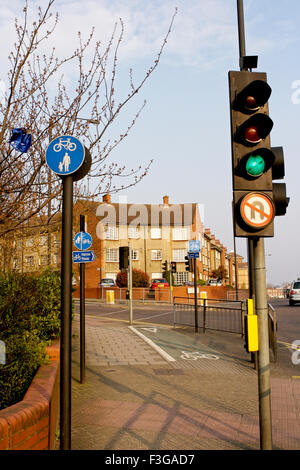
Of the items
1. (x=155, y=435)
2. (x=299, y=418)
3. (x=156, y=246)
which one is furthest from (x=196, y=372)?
(x=156, y=246)

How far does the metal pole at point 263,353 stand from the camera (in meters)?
3.96

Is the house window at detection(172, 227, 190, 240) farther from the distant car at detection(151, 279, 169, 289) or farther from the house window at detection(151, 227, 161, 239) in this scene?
the distant car at detection(151, 279, 169, 289)

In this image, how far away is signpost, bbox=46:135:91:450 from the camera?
3.70 meters

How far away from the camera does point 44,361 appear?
556cm

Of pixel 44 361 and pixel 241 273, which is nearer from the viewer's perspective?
pixel 44 361

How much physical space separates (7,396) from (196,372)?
456 cm

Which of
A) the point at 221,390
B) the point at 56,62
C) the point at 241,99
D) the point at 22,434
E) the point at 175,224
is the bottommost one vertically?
the point at 221,390

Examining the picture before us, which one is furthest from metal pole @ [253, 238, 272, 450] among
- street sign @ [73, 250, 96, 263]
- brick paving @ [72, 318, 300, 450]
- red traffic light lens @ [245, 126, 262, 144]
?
street sign @ [73, 250, 96, 263]

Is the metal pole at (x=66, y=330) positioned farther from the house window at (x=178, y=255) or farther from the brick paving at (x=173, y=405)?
the house window at (x=178, y=255)

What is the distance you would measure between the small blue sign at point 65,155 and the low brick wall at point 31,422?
2094 millimetres

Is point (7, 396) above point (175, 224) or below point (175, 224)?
below

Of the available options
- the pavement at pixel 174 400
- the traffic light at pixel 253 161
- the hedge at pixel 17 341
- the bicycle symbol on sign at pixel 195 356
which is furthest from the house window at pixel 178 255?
the traffic light at pixel 253 161

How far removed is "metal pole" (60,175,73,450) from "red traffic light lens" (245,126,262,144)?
5.79 feet
